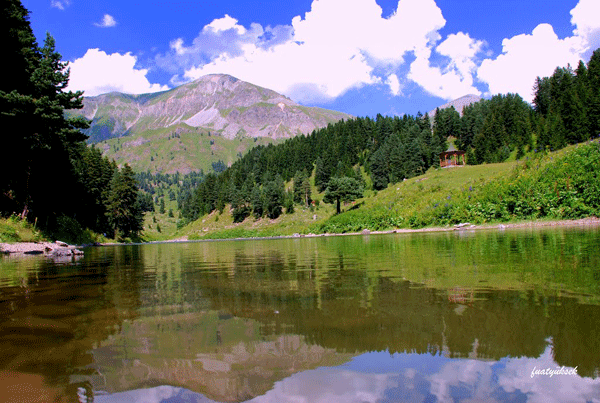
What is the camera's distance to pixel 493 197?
47969 mm

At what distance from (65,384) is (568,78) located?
146391mm

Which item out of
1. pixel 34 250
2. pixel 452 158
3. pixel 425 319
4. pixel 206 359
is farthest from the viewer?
pixel 452 158

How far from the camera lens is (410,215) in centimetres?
6034

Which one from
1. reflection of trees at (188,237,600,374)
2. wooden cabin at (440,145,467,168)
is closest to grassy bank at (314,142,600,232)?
wooden cabin at (440,145,467,168)

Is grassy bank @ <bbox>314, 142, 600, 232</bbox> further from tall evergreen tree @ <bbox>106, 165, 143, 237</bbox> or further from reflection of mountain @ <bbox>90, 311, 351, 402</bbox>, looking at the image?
tall evergreen tree @ <bbox>106, 165, 143, 237</bbox>

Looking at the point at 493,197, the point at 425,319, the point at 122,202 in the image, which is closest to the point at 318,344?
the point at 425,319

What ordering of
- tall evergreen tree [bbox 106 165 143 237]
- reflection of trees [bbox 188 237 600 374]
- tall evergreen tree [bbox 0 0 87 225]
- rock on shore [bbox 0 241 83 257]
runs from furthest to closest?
1. tall evergreen tree [bbox 106 165 143 237]
2. tall evergreen tree [bbox 0 0 87 225]
3. rock on shore [bbox 0 241 83 257]
4. reflection of trees [bbox 188 237 600 374]

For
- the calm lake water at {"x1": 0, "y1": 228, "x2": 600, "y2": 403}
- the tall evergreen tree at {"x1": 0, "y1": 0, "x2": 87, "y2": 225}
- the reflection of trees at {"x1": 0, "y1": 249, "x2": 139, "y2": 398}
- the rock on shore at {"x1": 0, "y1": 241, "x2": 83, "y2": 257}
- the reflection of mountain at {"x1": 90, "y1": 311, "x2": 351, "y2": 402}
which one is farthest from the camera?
the tall evergreen tree at {"x1": 0, "y1": 0, "x2": 87, "y2": 225}

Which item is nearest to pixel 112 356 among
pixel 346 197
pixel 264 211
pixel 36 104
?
pixel 36 104

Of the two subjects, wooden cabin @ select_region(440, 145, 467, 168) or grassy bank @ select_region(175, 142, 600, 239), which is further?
wooden cabin @ select_region(440, 145, 467, 168)

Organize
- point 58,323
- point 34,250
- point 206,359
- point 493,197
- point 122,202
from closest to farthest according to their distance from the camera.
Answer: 1. point 206,359
2. point 58,323
3. point 34,250
4. point 493,197
5. point 122,202

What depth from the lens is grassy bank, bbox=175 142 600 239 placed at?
38.7 metres

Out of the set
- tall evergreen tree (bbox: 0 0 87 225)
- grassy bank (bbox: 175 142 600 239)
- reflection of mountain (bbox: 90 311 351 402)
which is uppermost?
tall evergreen tree (bbox: 0 0 87 225)

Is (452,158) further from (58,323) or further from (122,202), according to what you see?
(58,323)
